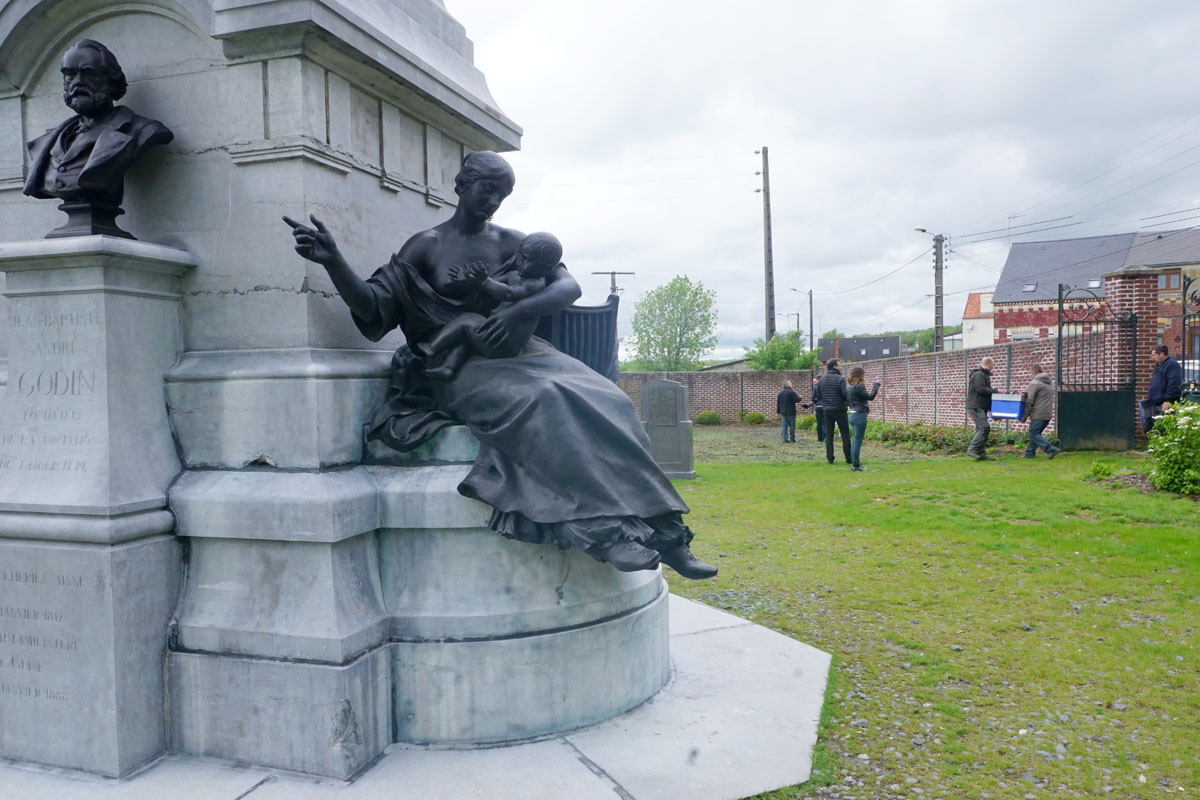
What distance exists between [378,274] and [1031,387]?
1331 cm

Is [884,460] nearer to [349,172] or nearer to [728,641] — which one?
[728,641]

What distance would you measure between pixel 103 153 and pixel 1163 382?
45.8 ft

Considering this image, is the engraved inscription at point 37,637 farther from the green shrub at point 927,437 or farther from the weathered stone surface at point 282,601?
the green shrub at point 927,437

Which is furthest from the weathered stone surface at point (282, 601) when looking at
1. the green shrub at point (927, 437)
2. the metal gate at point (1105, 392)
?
the green shrub at point (927, 437)

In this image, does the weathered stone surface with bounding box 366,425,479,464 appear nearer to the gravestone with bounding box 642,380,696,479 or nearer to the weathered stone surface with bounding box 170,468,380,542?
the weathered stone surface with bounding box 170,468,380,542

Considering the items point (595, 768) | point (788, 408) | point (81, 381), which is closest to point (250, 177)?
point (81, 381)

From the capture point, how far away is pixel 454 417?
338cm

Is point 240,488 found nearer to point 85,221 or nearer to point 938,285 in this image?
point 85,221

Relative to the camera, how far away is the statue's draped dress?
3.02 metres

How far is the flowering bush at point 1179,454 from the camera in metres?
9.01

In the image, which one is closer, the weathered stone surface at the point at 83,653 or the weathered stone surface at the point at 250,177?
→ the weathered stone surface at the point at 83,653

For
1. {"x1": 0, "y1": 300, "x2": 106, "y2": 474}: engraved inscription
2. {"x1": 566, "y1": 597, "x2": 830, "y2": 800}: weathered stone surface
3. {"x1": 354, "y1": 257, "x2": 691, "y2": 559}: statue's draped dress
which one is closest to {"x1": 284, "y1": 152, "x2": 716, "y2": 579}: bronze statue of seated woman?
{"x1": 354, "y1": 257, "x2": 691, "y2": 559}: statue's draped dress

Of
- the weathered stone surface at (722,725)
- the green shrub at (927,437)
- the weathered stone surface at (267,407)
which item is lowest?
the weathered stone surface at (722,725)

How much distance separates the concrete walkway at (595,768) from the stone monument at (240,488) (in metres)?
0.09
